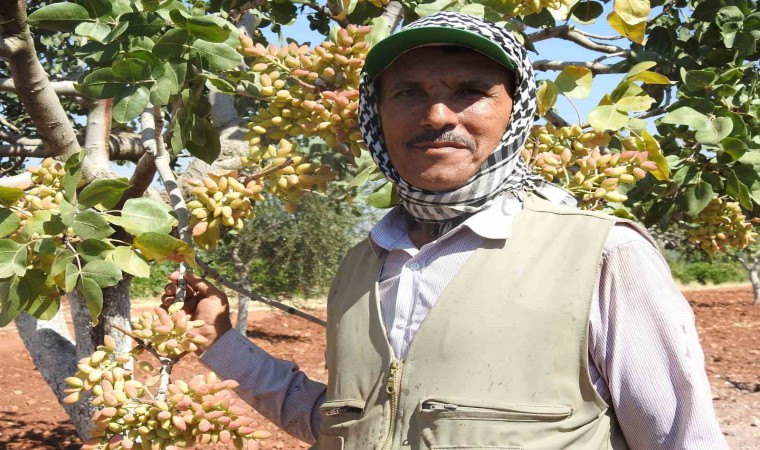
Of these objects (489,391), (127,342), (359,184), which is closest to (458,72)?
(489,391)

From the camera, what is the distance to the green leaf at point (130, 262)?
5.04 feet

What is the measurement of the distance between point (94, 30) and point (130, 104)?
204mm

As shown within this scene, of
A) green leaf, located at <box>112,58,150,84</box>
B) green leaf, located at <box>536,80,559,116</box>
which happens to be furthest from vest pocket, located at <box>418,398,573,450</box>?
green leaf, located at <box>112,58,150,84</box>

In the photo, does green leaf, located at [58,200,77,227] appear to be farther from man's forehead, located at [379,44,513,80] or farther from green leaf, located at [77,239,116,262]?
man's forehead, located at [379,44,513,80]

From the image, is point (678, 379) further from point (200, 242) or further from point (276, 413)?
point (200, 242)

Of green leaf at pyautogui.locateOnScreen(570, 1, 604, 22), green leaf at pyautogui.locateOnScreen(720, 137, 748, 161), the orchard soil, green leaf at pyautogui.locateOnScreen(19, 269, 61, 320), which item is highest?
green leaf at pyautogui.locateOnScreen(570, 1, 604, 22)

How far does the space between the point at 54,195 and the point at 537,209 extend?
1.05m

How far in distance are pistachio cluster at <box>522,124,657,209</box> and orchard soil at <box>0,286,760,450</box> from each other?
2112mm

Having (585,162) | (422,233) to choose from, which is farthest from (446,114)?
(585,162)

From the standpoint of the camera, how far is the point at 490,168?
1.49 meters

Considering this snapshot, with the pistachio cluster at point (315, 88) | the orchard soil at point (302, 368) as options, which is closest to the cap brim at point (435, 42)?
the pistachio cluster at point (315, 88)

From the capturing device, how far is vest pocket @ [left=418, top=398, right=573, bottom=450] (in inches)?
51.1

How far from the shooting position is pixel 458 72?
1474mm

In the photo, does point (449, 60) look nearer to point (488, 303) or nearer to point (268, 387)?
point (488, 303)
